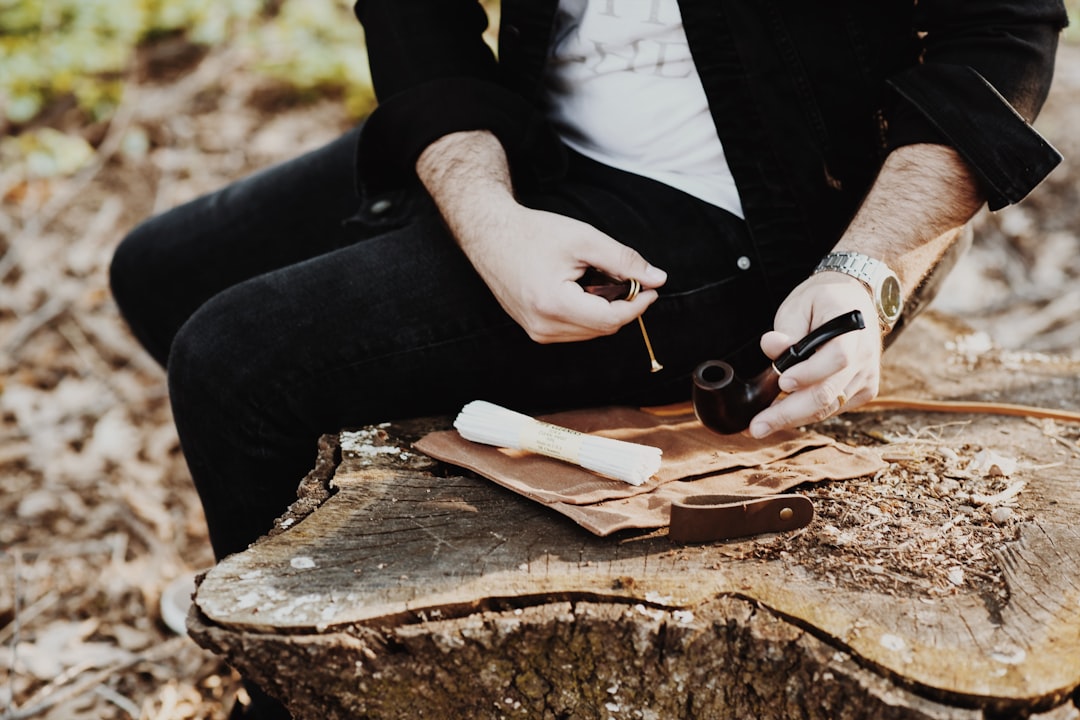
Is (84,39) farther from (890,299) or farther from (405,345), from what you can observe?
(890,299)

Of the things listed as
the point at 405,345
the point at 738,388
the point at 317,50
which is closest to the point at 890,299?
the point at 738,388

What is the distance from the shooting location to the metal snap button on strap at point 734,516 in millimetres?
1160

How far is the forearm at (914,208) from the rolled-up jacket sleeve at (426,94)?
1.89ft

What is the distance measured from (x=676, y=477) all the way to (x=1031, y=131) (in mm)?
756

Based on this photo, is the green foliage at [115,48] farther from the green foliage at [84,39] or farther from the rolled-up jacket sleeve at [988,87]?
the rolled-up jacket sleeve at [988,87]

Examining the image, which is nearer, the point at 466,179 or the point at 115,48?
the point at 466,179

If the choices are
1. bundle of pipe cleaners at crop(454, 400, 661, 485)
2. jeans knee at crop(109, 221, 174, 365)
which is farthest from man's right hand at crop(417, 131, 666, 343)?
jeans knee at crop(109, 221, 174, 365)

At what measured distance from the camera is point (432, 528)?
3.93 ft

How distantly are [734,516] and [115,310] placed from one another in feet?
8.47

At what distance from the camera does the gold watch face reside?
4.35 feet

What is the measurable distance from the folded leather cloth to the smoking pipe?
0.07 m

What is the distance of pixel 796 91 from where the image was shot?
1.49m

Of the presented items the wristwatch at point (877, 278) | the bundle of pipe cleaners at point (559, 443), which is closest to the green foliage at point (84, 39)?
the bundle of pipe cleaners at point (559, 443)

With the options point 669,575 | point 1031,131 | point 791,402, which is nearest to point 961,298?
point 1031,131
